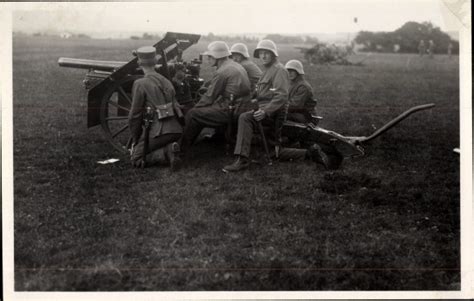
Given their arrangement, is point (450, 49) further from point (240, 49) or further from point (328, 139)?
point (240, 49)

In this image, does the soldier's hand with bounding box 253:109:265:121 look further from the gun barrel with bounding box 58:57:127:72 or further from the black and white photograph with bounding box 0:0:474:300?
the gun barrel with bounding box 58:57:127:72

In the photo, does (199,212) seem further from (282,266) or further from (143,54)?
(143,54)

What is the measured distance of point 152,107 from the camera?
581 centimetres

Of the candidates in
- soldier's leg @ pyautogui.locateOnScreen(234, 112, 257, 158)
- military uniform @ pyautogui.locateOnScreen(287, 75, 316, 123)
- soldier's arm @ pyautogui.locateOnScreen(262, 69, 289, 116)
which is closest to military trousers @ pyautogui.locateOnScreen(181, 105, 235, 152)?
soldier's leg @ pyautogui.locateOnScreen(234, 112, 257, 158)

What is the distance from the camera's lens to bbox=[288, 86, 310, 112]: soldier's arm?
6559 mm

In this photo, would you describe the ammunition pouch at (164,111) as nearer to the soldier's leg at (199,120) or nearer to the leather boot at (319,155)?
the soldier's leg at (199,120)

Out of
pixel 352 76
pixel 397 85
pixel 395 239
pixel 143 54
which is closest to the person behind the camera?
pixel 395 239

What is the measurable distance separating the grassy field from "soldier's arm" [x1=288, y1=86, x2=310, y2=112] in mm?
935

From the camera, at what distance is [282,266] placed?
13.9 feet

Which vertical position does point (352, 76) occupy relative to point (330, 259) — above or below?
above

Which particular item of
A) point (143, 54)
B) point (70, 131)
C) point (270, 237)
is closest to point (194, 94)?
point (143, 54)

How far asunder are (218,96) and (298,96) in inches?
46.1

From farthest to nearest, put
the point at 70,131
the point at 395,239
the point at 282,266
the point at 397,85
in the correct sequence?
the point at 397,85 < the point at 70,131 < the point at 395,239 < the point at 282,266

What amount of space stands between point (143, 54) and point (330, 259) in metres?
3.14
